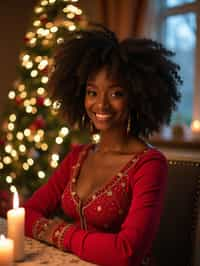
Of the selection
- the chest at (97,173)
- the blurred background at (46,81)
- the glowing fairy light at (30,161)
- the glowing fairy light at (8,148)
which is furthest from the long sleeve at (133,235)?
the glowing fairy light at (8,148)

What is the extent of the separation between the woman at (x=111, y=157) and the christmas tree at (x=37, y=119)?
134 centimetres

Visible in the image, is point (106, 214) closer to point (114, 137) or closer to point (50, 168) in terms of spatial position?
point (114, 137)

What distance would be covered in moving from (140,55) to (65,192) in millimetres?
466

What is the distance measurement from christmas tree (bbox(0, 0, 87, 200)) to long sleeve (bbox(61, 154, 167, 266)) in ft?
5.29

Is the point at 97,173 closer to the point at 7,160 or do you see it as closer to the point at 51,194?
the point at 51,194

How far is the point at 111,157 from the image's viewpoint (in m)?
1.40

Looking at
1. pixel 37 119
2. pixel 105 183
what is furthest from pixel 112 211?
pixel 37 119

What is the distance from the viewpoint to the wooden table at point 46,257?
1058 millimetres

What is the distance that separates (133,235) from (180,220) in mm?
288

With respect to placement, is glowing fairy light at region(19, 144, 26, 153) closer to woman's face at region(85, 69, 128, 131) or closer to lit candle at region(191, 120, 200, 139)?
lit candle at region(191, 120, 200, 139)

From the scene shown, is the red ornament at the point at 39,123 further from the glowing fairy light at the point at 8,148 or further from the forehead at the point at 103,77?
the forehead at the point at 103,77

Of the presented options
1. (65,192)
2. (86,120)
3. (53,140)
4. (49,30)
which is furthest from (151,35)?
(65,192)

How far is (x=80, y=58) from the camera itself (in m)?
1.39

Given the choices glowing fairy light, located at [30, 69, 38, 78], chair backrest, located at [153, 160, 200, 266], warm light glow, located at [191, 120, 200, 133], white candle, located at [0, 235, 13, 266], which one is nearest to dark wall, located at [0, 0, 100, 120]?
glowing fairy light, located at [30, 69, 38, 78]
